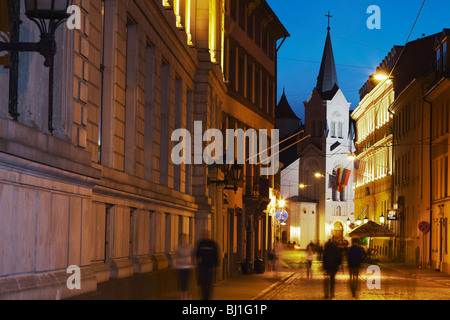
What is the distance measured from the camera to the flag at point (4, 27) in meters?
11.3

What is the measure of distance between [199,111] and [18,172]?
1818 centimetres

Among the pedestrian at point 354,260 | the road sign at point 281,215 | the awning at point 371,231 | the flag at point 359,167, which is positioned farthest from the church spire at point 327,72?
the pedestrian at point 354,260

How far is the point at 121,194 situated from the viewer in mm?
17469

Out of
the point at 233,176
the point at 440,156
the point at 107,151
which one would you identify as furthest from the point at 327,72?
the point at 107,151

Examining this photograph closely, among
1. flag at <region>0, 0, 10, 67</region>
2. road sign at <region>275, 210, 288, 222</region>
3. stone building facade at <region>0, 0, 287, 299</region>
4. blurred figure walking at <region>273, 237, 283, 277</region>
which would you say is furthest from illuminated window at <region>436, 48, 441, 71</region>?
flag at <region>0, 0, 10, 67</region>

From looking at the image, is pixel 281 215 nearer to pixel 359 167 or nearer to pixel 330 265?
pixel 359 167

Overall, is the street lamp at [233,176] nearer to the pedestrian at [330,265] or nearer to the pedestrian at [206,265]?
the pedestrian at [330,265]
